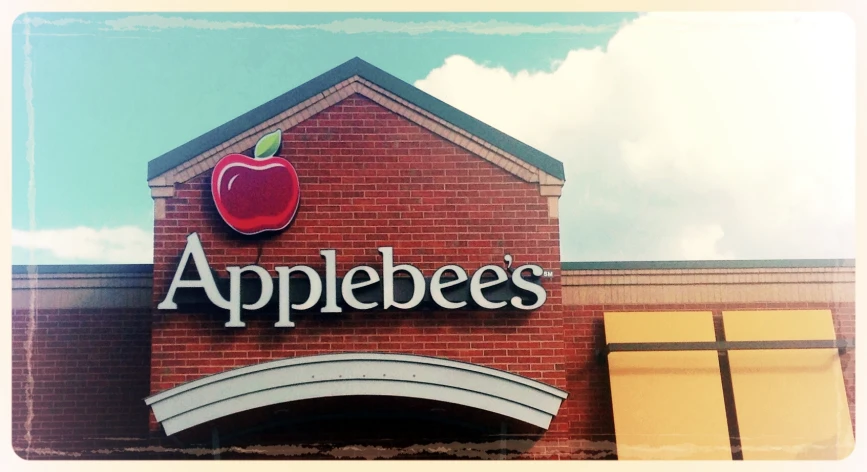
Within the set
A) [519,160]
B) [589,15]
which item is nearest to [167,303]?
[519,160]

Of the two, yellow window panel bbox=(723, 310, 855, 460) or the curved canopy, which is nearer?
the curved canopy

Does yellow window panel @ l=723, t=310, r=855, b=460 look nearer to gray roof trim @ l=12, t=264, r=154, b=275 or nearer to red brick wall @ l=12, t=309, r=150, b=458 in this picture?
red brick wall @ l=12, t=309, r=150, b=458

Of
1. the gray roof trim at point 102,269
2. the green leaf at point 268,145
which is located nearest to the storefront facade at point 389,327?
the green leaf at point 268,145

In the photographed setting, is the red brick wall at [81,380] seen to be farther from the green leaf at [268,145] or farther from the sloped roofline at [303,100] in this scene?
the green leaf at [268,145]

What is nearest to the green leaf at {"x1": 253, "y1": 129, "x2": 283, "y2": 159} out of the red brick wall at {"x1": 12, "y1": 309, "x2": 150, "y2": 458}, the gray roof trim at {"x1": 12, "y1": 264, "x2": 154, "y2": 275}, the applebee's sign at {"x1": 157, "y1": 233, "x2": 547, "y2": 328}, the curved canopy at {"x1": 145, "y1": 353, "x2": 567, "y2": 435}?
the applebee's sign at {"x1": 157, "y1": 233, "x2": 547, "y2": 328}

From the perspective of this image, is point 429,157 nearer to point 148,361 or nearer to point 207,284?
point 207,284

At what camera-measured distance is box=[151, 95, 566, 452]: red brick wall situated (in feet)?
29.2

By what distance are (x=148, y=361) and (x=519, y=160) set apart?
14.7 ft

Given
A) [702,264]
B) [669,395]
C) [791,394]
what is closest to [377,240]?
[669,395]

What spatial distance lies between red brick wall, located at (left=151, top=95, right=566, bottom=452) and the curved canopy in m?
0.18

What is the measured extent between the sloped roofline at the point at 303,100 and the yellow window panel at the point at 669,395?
192 cm

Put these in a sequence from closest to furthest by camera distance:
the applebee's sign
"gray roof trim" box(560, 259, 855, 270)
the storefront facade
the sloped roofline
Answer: the storefront facade → the applebee's sign → the sloped roofline → "gray roof trim" box(560, 259, 855, 270)

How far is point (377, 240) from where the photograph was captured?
355 inches

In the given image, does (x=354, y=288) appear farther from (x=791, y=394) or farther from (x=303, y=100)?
(x=791, y=394)
